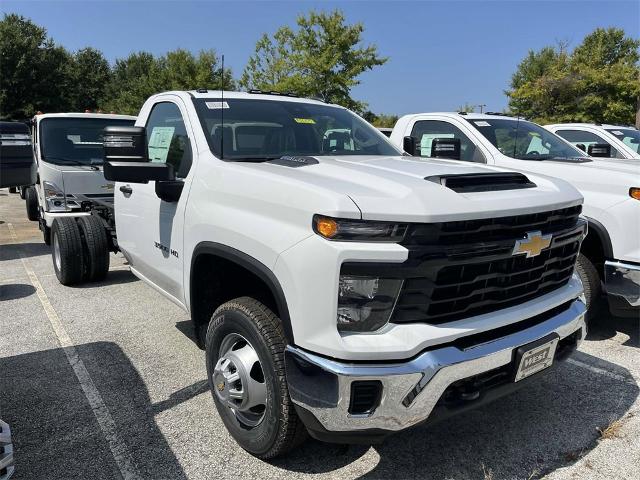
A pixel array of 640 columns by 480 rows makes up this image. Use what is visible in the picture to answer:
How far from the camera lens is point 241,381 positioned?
2586 millimetres

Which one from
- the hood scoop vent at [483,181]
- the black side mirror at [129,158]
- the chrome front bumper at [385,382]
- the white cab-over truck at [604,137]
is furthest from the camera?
the white cab-over truck at [604,137]

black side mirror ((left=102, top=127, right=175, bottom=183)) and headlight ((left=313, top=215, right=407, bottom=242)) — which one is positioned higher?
black side mirror ((left=102, top=127, right=175, bottom=183))

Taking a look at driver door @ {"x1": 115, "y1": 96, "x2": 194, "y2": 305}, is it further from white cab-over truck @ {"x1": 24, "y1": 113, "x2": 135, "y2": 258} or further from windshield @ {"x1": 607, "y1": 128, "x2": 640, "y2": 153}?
windshield @ {"x1": 607, "y1": 128, "x2": 640, "y2": 153}

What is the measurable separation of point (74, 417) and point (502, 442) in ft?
8.27

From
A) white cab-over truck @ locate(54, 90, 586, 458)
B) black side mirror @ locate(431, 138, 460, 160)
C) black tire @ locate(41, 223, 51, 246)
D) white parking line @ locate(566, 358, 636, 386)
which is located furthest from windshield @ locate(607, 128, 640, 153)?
black tire @ locate(41, 223, 51, 246)

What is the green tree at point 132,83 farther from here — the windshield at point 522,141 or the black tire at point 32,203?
the windshield at point 522,141

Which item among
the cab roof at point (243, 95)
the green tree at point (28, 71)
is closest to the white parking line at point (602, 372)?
the cab roof at point (243, 95)

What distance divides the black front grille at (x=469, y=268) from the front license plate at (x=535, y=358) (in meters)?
0.23

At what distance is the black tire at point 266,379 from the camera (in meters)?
2.36

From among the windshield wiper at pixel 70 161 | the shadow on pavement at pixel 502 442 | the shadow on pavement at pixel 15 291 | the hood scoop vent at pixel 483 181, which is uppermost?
the hood scoop vent at pixel 483 181

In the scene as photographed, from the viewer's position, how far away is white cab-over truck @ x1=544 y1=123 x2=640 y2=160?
7715mm

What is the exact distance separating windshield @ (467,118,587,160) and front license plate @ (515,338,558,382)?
11.4 feet

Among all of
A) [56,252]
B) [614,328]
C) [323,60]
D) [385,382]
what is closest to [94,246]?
[56,252]

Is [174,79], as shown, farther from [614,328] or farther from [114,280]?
[614,328]
